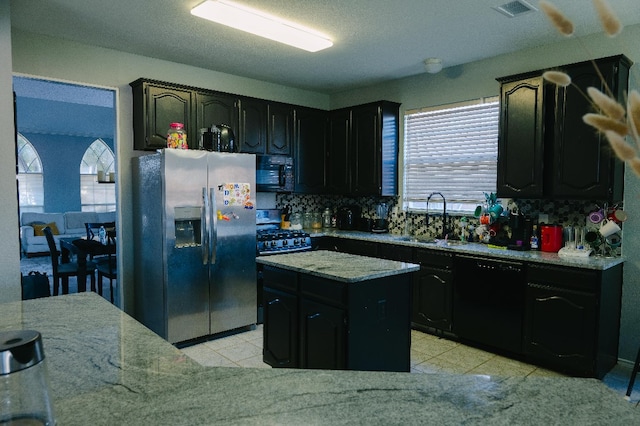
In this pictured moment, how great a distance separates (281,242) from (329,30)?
2199 millimetres

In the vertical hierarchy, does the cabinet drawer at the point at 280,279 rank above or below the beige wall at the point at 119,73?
below

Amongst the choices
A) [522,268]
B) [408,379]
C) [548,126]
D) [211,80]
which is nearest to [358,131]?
[211,80]

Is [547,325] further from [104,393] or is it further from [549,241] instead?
[104,393]

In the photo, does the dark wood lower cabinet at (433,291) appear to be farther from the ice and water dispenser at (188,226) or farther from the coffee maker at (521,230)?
the ice and water dispenser at (188,226)

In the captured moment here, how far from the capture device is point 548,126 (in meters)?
3.59

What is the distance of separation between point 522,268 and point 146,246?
332cm

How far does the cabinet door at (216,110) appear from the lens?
4.41 m

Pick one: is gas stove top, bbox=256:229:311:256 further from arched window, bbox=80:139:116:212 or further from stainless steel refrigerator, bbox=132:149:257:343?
arched window, bbox=80:139:116:212

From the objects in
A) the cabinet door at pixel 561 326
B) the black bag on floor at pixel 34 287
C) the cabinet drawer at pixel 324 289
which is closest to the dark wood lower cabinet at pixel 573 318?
the cabinet door at pixel 561 326

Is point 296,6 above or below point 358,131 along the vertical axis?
above

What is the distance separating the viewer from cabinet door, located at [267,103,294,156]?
16.4 ft

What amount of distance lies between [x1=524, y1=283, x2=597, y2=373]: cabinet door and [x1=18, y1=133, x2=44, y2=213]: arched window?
34.1ft

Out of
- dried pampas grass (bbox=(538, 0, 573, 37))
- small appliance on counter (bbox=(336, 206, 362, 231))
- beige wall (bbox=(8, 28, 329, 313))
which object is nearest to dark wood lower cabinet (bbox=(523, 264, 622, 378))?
small appliance on counter (bbox=(336, 206, 362, 231))

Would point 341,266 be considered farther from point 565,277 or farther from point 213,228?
point 565,277
